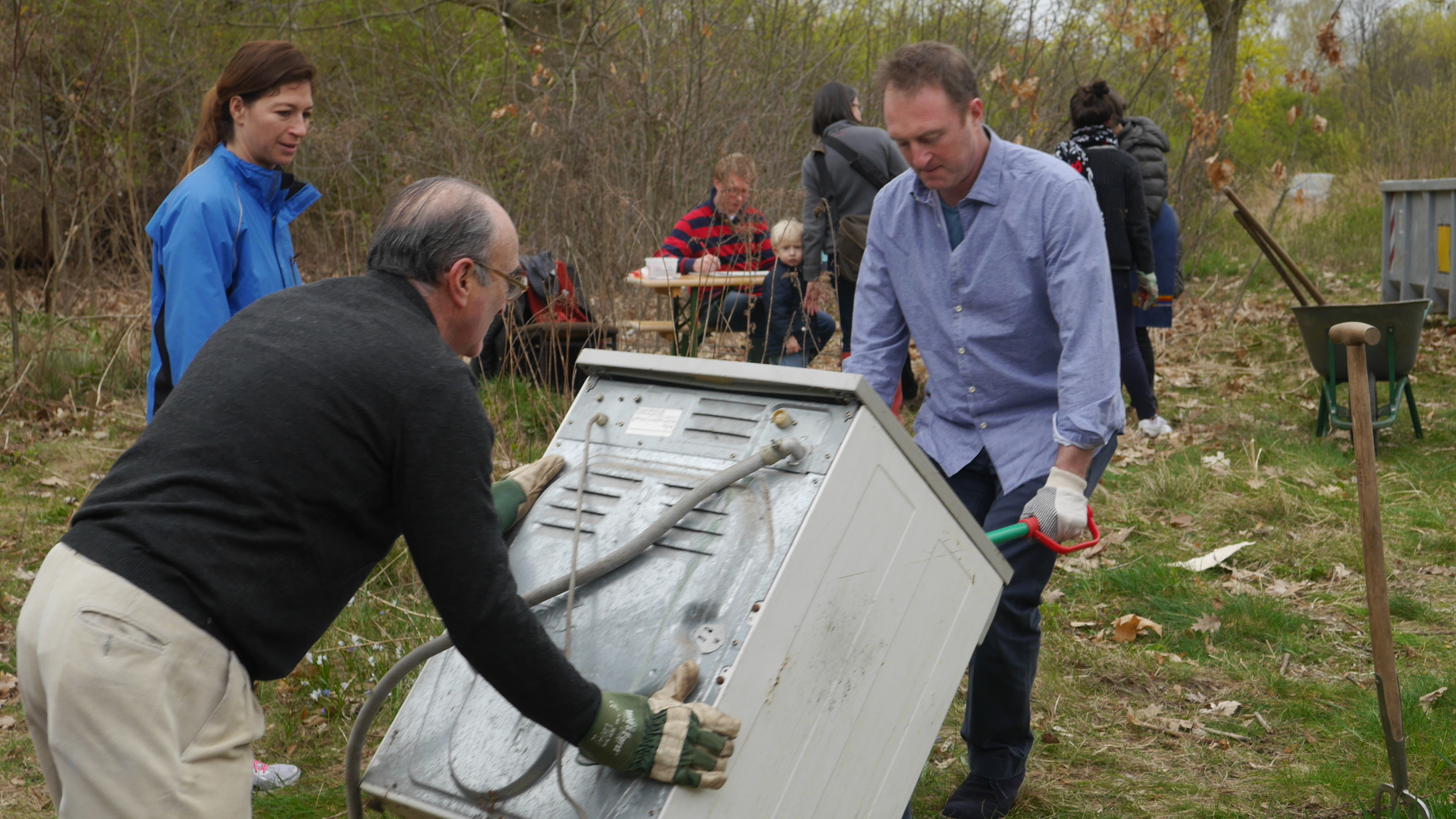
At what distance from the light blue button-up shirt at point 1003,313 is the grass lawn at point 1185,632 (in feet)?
3.25

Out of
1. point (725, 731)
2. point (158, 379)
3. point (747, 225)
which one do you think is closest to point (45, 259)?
point (747, 225)

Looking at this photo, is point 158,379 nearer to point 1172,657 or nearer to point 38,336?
point 1172,657

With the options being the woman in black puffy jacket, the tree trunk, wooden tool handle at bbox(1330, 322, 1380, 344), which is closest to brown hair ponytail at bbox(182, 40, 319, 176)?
wooden tool handle at bbox(1330, 322, 1380, 344)

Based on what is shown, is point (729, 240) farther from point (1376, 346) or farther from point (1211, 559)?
point (1376, 346)

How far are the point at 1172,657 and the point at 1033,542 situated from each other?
167cm

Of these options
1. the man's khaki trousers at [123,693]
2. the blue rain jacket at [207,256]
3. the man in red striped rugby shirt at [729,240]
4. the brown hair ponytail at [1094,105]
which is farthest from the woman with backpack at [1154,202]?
the man's khaki trousers at [123,693]

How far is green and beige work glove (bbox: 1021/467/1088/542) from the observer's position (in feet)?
7.66

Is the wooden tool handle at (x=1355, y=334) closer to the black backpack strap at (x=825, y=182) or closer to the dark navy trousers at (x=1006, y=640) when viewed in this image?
the dark navy trousers at (x=1006, y=640)

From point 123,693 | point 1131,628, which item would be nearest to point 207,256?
point 123,693

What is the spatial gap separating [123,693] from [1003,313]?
1.85 meters

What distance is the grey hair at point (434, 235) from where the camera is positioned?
176 cm

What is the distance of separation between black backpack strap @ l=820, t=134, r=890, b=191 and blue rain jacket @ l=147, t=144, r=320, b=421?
3.48m

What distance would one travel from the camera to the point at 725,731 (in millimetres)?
1612

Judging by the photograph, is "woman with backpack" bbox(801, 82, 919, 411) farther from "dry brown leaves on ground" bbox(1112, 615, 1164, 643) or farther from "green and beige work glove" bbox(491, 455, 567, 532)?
"green and beige work glove" bbox(491, 455, 567, 532)
